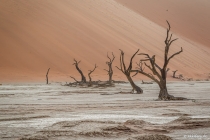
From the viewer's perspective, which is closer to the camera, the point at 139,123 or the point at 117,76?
the point at 139,123

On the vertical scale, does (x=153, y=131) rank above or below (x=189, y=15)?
below

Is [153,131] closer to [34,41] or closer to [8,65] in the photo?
[8,65]

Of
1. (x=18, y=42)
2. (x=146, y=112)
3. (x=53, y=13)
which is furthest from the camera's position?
(x=53, y=13)

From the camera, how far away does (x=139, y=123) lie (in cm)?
574

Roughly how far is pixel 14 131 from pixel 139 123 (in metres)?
1.65

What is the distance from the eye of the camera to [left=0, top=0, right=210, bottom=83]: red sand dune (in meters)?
30.5

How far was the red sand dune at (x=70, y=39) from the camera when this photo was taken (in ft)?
100

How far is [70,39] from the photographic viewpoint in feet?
114

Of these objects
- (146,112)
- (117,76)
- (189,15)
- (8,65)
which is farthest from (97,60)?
(189,15)

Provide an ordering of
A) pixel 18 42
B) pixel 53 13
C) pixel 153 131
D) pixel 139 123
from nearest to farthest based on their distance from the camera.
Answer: pixel 153 131 < pixel 139 123 < pixel 18 42 < pixel 53 13

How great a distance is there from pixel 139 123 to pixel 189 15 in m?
63.2

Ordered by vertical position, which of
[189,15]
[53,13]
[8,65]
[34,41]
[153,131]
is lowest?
[153,131]

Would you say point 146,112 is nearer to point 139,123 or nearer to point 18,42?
point 139,123

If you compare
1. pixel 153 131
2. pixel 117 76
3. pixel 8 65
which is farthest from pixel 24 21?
pixel 153 131
